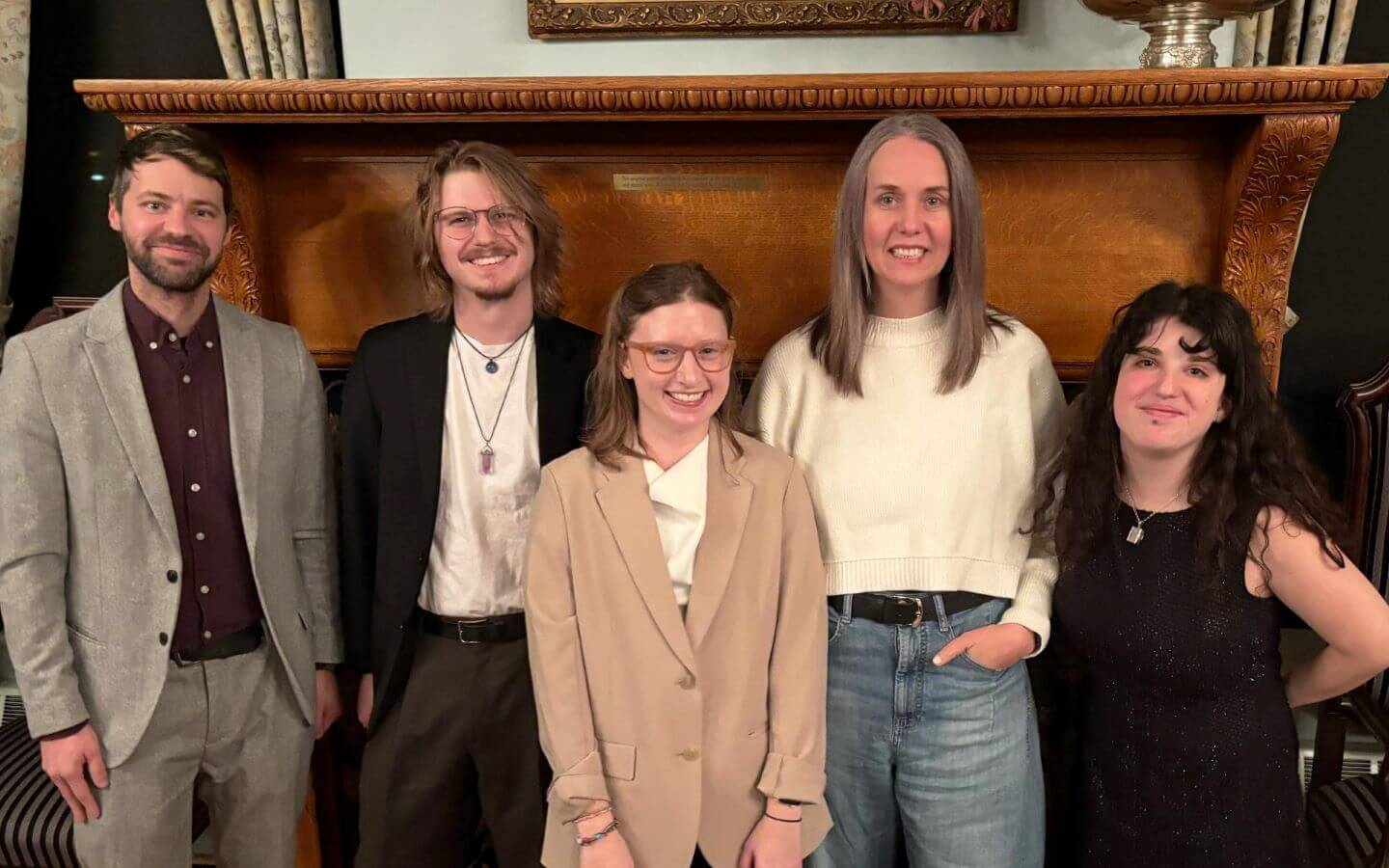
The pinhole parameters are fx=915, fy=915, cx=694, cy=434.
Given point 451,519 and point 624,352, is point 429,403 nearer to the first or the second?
point 451,519

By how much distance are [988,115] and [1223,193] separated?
56cm

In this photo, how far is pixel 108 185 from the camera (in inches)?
91.7

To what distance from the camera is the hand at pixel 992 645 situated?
1.44 metres

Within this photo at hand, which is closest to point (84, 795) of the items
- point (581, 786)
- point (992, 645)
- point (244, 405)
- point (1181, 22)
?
point (244, 405)

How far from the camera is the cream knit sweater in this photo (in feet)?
4.86

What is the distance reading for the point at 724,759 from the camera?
141 centimetres

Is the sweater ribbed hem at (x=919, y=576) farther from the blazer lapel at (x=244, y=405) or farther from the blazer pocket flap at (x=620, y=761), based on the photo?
the blazer lapel at (x=244, y=405)

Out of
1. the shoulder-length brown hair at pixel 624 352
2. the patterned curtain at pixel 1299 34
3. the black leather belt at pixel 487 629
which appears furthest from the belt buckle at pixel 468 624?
the patterned curtain at pixel 1299 34

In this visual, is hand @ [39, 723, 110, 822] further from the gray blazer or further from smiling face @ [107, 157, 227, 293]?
smiling face @ [107, 157, 227, 293]

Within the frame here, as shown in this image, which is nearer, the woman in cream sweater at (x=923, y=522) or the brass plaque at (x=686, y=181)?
the woman in cream sweater at (x=923, y=522)

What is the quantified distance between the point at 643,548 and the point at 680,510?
0.09 meters

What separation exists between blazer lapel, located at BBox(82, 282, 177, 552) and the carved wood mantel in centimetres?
53

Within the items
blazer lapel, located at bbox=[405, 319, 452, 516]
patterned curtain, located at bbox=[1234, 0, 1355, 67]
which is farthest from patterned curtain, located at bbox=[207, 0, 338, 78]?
patterned curtain, located at bbox=[1234, 0, 1355, 67]

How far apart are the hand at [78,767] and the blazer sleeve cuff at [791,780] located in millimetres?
1051
